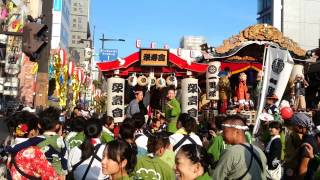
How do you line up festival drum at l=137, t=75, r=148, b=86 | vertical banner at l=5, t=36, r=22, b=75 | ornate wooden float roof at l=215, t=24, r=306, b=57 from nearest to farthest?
1. festival drum at l=137, t=75, r=148, b=86
2. ornate wooden float roof at l=215, t=24, r=306, b=57
3. vertical banner at l=5, t=36, r=22, b=75

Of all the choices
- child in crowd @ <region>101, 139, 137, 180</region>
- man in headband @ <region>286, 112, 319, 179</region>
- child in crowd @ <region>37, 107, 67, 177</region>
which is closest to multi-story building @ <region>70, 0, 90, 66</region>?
child in crowd @ <region>37, 107, 67, 177</region>

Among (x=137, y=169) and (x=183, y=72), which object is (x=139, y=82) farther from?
(x=137, y=169)

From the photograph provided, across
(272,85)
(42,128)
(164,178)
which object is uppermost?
(272,85)

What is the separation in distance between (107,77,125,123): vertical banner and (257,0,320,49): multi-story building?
48.2m

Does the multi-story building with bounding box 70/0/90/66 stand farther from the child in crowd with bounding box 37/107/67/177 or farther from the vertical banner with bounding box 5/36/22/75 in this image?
the child in crowd with bounding box 37/107/67/177

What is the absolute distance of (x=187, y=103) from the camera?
16.0 meters

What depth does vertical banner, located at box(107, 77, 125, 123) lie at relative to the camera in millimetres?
15086

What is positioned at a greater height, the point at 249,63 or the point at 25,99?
the point at 249,63

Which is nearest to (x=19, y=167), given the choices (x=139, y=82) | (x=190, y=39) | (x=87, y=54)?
(x=139, y=82)

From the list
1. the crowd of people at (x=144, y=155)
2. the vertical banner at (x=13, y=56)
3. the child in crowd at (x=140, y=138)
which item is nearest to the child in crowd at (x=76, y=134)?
the crowd of people at (x=144, y=155)

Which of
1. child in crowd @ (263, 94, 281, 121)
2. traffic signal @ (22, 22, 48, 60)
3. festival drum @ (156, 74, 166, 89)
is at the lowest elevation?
child in crowd @ (263, 94, 281, 121)

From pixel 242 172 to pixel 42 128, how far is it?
274cm

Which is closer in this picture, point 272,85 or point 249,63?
point 272,85

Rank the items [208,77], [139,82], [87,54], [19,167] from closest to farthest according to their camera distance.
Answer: [19,167] < [139,82] < [208,77] < [87,54]
